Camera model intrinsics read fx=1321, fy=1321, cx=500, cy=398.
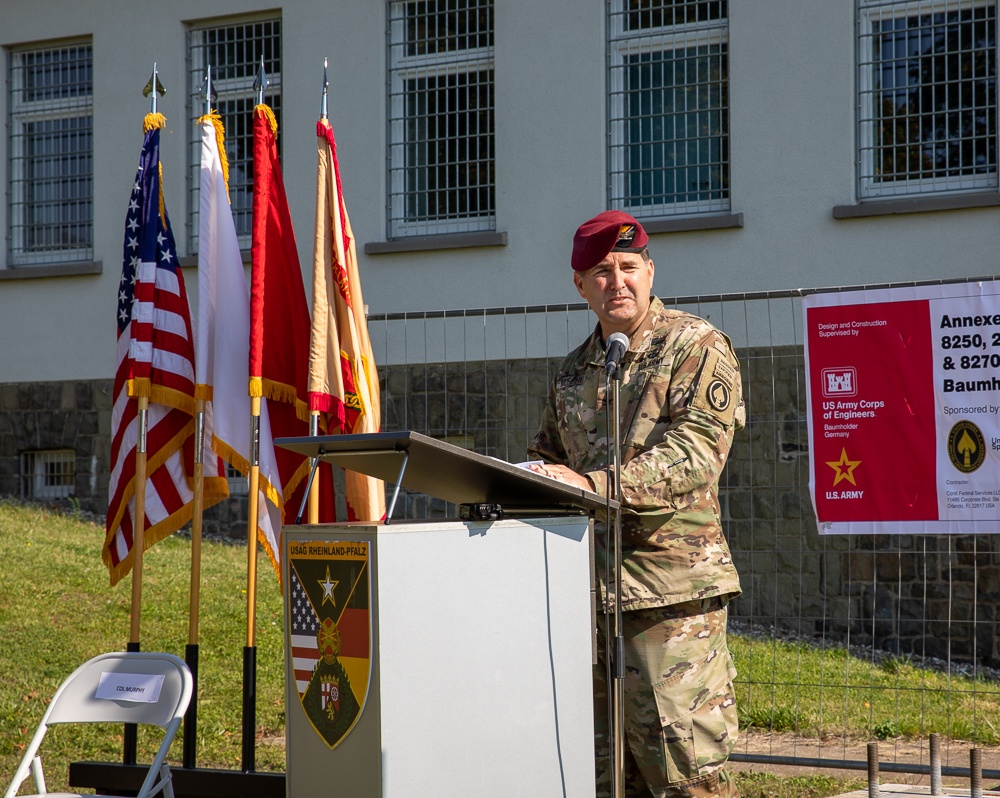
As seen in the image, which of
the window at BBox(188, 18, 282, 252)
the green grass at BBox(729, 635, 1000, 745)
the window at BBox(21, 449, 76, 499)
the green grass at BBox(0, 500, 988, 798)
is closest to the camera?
the green grass at BBox(0, 500, 988, 798)

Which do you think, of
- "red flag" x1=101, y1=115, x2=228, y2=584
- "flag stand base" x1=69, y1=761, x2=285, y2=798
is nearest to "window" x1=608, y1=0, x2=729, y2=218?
"red flag" x1=101, y1=115, x2=228, y2=584

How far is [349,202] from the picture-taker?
12.4 m

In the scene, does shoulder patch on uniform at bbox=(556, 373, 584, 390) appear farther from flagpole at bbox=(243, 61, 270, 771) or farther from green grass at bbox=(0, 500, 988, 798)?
green grass at bbox=(0, 500, 988, 798)

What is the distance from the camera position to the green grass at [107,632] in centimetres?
690

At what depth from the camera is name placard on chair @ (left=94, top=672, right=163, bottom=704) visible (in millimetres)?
4730

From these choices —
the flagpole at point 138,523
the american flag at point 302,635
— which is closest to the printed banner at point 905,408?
the flagpole at point 138,523

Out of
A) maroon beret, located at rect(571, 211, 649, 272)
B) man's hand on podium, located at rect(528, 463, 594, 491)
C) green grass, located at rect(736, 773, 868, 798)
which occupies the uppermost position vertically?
maroon beret, located at rect(571, 211, 649, 272)

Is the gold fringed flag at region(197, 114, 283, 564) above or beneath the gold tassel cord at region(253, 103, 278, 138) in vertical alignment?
beneath

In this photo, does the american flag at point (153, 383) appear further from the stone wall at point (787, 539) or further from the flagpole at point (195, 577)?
the stone wall at point (787, 539)

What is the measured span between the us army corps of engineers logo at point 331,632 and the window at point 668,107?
890 cm

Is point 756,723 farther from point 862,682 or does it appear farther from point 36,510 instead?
point 36,510

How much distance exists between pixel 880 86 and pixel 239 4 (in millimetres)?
6256

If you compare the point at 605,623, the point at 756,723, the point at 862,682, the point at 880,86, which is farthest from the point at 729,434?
the point at 880,86

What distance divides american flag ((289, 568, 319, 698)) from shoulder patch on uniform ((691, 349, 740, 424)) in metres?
1.25
